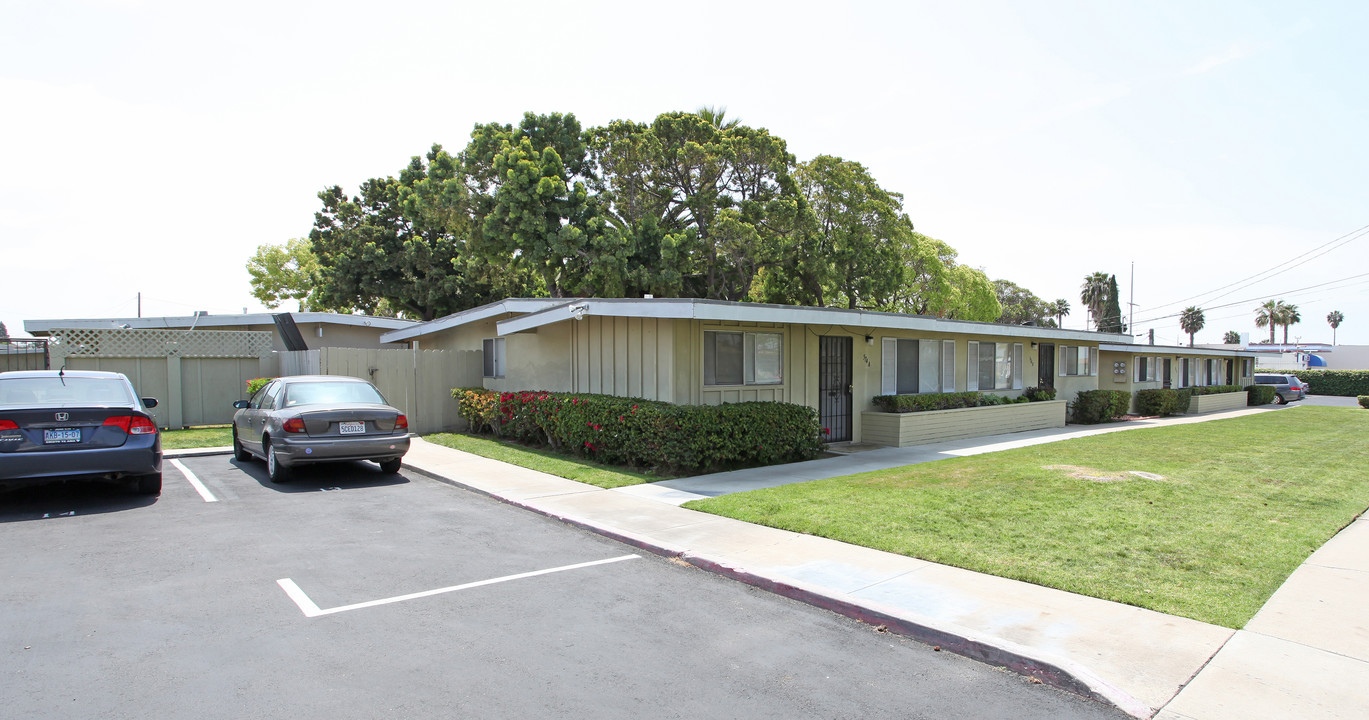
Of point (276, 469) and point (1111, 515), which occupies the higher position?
point (276, 469)

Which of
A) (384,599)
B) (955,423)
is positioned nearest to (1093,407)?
(955,423)

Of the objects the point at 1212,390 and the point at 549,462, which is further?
the point at 1212,390

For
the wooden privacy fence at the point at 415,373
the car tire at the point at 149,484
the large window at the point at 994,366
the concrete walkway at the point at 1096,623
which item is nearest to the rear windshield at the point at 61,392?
the car tire at the point at 149,484

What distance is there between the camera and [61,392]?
8148 mm

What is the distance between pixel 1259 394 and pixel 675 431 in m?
32.9

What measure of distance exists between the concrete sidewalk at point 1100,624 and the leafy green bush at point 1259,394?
29.6 metres

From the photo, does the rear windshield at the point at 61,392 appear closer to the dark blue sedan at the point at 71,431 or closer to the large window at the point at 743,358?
the dark blue sedan at the point at 71,431

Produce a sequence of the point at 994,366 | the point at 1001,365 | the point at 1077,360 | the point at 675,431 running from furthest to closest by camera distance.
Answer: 1. the point at 1077,360
2. the point at 1001,365
3. the point at 994,366
4. the point at 675,431

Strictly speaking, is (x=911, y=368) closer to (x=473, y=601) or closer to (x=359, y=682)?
(x=473, y=601)

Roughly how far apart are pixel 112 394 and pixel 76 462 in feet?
3.31

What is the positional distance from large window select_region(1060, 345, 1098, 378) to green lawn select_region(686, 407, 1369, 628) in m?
8.24

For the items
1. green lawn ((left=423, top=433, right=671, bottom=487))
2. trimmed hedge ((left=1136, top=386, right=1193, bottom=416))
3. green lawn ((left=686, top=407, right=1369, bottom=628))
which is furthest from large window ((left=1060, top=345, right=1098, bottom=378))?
green lawn ((left=423, top=433, right=671, bottom=487))

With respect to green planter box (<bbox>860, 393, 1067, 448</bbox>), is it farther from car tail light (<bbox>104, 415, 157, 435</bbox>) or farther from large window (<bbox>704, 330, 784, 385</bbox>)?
car tail light (<bbox>104, 415, 157, 435</bbox>)

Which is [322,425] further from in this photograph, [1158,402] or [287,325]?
[1158,402]
